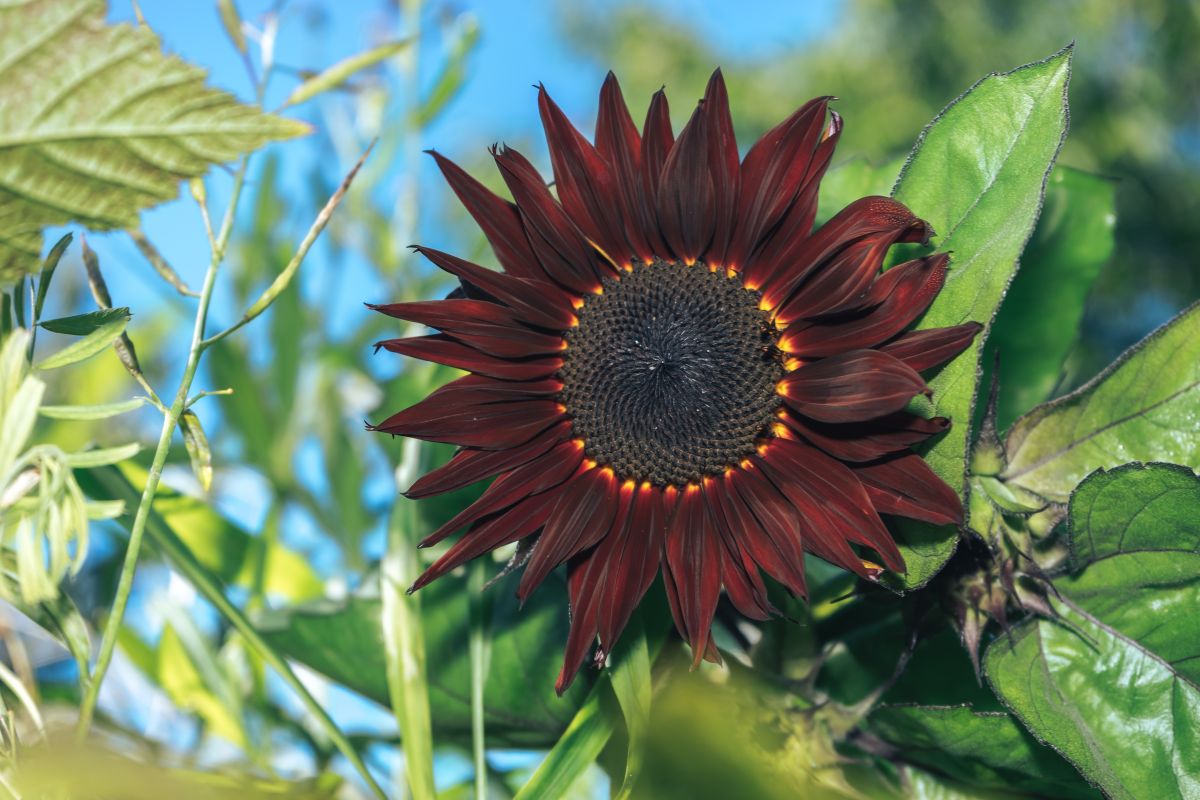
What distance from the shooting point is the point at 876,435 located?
1.05ft

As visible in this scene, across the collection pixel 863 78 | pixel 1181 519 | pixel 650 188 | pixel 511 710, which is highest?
pixel 863 78

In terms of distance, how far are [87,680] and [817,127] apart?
29 centimetres

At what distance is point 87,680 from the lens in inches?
11.8

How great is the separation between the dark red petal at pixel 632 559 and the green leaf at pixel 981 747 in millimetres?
104

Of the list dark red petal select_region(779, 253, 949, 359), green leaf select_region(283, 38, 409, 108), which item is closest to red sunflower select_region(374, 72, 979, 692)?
dark red petal select_region(779, 253, 949, 359)

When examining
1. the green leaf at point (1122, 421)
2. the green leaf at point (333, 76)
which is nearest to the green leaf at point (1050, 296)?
the green leaf at point (1122, 421)

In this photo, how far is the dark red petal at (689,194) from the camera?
324 millimetres

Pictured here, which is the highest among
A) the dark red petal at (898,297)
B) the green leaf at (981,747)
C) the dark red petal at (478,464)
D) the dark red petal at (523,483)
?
the dark red petal at (898,297)

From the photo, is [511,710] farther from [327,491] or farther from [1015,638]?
[327,491]

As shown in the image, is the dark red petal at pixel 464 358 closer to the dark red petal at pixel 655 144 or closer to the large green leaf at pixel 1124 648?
the dark red petal at pixel 655 144

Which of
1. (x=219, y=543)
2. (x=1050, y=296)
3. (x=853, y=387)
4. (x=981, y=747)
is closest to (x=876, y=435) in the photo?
(x=853, y=387)

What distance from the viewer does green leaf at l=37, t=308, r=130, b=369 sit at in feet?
0.95

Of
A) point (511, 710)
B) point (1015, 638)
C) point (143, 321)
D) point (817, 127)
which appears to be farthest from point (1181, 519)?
point (143, 321)

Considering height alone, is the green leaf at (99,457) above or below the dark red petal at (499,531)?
above
